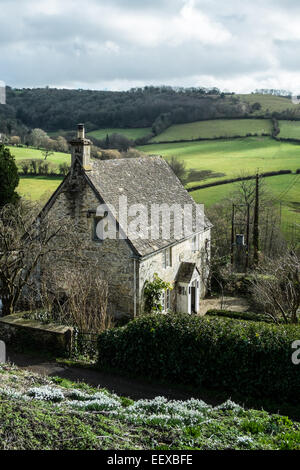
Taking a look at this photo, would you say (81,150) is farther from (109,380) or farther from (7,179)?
(7,179)

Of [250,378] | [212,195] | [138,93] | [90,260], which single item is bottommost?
[250,378]

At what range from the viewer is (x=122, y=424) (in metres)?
9.86

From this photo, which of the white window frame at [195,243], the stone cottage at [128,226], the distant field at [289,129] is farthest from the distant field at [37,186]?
the distant field at [289,129]

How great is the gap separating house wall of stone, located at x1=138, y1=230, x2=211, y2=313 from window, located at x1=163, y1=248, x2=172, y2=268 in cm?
25

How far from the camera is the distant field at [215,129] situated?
3066 inches

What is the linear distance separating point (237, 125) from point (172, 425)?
76343 mm

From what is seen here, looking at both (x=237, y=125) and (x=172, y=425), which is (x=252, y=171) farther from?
(x=172, y=425)

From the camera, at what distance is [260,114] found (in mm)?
81562

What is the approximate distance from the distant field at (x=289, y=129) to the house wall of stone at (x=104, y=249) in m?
56.9

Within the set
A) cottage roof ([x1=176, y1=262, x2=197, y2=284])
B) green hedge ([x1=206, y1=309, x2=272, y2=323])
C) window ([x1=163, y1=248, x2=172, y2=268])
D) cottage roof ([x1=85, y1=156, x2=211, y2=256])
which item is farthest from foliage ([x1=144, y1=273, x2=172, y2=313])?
green hedge ([x1=206, y1=309, x2=272, y2=323])

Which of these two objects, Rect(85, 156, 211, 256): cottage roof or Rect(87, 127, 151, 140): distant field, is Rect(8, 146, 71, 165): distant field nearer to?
Rect(87, 127, 151, 140): distant field

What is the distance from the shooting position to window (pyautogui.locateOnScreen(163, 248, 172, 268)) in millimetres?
25612

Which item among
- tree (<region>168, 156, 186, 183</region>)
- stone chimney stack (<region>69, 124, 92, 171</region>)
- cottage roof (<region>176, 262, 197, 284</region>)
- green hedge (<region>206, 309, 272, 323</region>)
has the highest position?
tree (<region>168, 156, 186, 183</region>)

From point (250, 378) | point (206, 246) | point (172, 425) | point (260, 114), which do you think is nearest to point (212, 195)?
point (206, 246)
